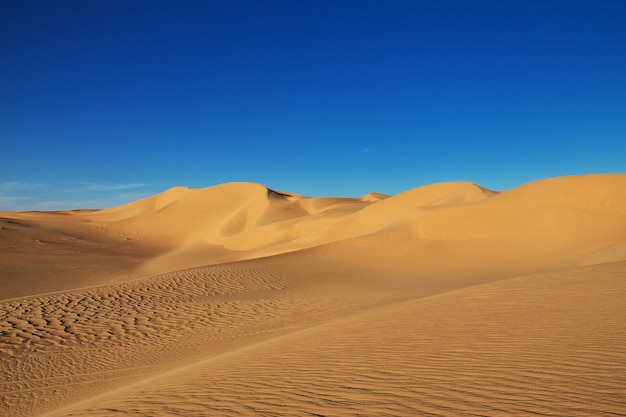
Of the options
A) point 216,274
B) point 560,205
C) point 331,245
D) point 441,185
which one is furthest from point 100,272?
point 441,185

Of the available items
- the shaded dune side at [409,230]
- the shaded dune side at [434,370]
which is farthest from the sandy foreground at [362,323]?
the shaded dune side at [409,230]

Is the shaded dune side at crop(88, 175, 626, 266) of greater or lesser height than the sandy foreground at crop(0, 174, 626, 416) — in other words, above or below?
above

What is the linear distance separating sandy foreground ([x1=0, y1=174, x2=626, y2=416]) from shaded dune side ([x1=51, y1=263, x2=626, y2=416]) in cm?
3

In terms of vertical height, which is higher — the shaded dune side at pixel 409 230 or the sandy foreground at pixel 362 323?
the shaded dune side at pixel 409 230

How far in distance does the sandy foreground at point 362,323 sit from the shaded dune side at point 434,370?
0.08 ft

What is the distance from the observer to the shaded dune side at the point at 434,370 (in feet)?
11.3

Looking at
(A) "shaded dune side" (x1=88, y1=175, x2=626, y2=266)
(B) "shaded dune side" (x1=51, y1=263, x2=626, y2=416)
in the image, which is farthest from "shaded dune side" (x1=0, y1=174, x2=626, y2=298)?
(B) "shaded dune side" (x1=51, y1=263, x2=626, y2=416)

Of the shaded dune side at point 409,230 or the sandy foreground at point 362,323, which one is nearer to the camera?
the sandy foreground at point 362,323

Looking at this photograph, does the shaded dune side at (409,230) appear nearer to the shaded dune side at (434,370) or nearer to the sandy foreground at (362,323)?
the sandy foreground at (362,323)

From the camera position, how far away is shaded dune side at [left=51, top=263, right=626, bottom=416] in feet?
11.3

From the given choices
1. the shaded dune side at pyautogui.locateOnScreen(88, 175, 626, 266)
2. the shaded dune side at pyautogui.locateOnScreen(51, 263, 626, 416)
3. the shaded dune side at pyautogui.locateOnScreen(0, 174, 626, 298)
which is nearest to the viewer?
the shaded dune side at pyautogui.locateOnScreen(51, 263, 626, 416)

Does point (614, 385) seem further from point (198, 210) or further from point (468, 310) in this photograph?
point (198, 210)

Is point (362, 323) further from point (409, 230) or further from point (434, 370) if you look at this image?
point (409, 230)

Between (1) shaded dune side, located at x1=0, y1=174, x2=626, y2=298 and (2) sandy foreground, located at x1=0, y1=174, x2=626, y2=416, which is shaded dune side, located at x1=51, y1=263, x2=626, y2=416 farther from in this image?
(1) shaded dune side, located at x1=0, y1=174, x2=626, y2=298
